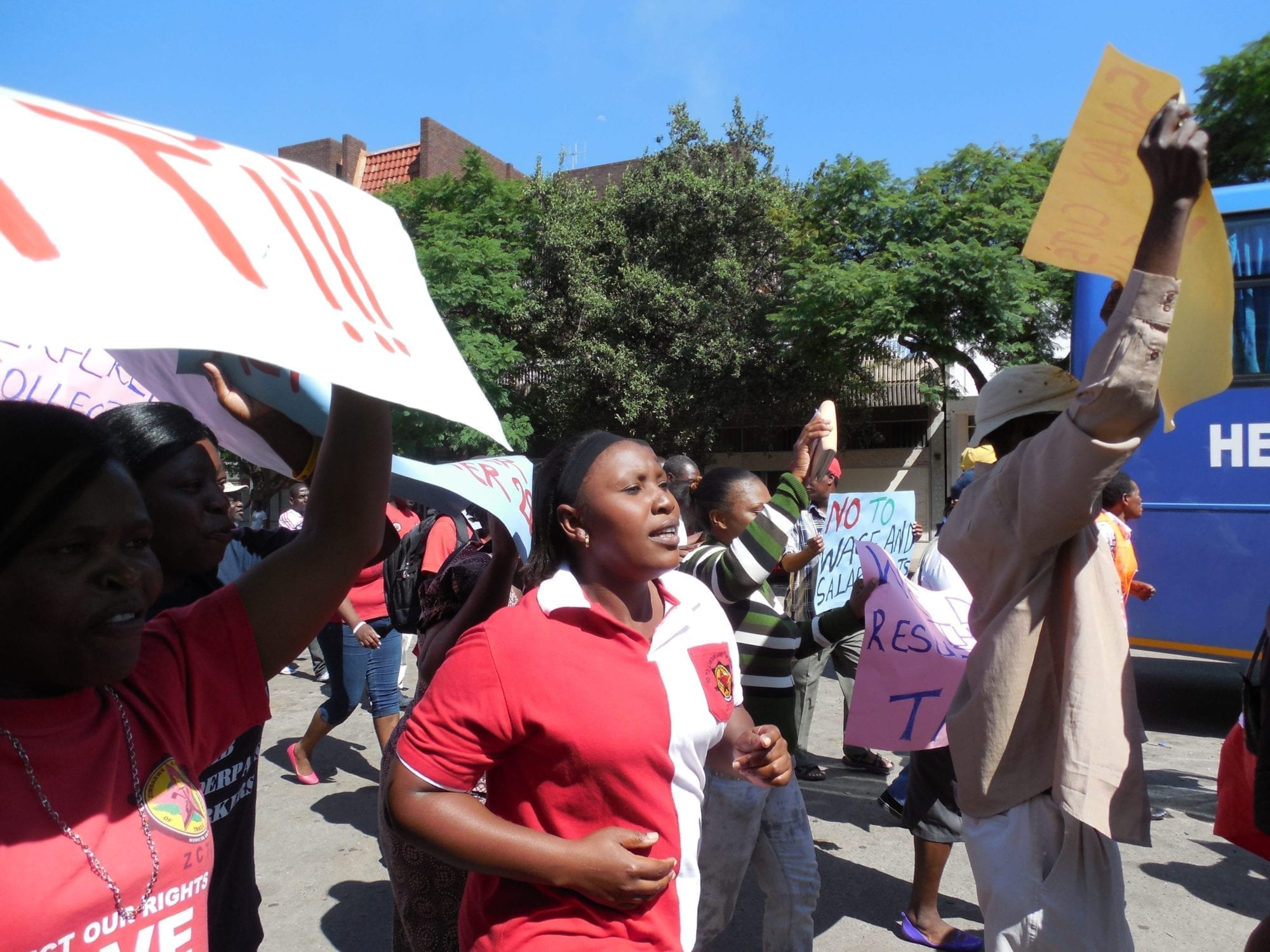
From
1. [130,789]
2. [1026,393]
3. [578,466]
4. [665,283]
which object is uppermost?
[665,283]

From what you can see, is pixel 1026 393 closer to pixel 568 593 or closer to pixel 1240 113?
pixel 568 593

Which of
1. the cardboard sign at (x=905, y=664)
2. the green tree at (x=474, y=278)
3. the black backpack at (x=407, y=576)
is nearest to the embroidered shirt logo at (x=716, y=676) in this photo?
the cardboard sign at (x=905, y=664)

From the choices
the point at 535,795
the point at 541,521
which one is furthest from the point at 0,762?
the point at 541,521

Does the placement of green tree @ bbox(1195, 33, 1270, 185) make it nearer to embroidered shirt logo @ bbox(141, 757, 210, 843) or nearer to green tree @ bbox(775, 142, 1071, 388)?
green tree @ bbox(775, 142, 1071, 388)

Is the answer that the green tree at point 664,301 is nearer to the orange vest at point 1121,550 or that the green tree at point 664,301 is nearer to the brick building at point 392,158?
the brick building at point 392,158

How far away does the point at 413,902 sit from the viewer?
99.0 inches

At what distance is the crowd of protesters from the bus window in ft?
16.8

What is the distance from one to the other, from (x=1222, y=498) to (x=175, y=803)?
705 centimetres

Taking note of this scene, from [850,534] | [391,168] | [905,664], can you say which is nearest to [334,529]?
[905,664]

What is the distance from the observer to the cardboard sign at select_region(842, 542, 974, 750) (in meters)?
3.27

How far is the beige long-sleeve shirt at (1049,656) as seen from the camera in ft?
6.22

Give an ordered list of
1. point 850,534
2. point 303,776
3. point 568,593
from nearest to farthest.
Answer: point 568,593
point 850,534
point 303,776

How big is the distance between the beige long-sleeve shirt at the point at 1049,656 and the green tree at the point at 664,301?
1829 centimetres

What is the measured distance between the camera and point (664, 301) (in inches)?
807
